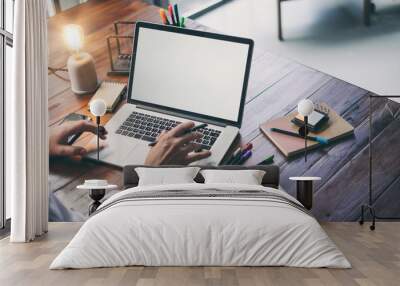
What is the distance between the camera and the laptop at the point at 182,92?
6.35 metres

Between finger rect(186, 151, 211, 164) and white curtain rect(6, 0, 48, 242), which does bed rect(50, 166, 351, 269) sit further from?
finger rect(186, 151, 211, 164)

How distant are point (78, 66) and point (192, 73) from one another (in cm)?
129

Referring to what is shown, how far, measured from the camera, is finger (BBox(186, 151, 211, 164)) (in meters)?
6.34

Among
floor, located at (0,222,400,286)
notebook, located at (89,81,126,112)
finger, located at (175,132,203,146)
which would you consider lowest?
floor, located at (0,222,400,286)

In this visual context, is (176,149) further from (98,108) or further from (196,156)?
(98,108)

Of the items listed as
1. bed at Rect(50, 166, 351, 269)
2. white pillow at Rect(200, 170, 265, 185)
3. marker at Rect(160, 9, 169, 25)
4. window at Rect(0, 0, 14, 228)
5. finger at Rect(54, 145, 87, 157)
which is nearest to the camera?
bed at Rect(50, 166, 351, 269)

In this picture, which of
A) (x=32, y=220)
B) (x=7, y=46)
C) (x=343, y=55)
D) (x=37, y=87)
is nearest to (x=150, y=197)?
(x=32, y=220)

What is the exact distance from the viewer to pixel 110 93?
6531 millimetres

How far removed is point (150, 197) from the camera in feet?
14.3

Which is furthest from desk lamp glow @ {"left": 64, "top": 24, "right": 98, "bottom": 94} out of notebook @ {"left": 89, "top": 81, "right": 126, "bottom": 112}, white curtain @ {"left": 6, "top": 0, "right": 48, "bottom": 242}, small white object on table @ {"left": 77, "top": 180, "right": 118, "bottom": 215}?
small white object on table @ {"left": 77, "top": 180, "right": 118, "bottom": 215}

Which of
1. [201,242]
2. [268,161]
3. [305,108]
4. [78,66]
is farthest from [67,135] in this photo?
[201,242]

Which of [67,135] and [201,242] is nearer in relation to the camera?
[201,242]

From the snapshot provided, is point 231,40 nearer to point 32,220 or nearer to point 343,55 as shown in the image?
point 343,55

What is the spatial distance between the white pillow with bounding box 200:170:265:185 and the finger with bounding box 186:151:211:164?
35 centimetres
